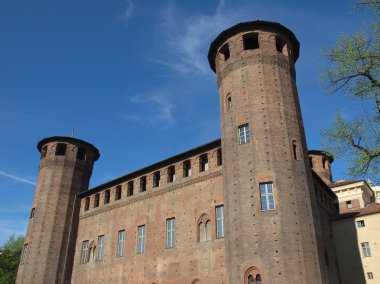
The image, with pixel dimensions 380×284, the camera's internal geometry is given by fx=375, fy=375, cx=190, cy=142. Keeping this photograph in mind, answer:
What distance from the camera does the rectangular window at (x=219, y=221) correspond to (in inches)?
714

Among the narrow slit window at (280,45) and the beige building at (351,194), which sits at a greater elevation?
the narrow slit window at (280,45)

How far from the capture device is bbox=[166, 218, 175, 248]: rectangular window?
20.0 metres

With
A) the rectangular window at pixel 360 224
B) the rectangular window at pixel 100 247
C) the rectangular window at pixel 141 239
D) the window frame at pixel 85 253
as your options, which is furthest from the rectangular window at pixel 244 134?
the window frame at pixel 85 253

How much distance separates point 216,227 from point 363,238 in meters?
8.93

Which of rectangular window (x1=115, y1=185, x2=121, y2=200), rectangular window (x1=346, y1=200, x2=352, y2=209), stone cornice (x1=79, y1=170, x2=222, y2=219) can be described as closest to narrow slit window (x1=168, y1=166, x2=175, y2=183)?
stone cornice (x1=79, y1=170, x2=222, y2=219)

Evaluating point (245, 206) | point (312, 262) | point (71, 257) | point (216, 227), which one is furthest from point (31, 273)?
point (312, 262)

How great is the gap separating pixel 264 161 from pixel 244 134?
187 centimetres

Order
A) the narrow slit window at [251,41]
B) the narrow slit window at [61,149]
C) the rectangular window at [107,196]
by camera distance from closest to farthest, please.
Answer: the narrow slit window at [251,41]
the rectangular window at [107,196]
the narrow slit window at [61,149]

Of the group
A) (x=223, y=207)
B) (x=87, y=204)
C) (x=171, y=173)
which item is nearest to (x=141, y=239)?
(x=171, y=173)

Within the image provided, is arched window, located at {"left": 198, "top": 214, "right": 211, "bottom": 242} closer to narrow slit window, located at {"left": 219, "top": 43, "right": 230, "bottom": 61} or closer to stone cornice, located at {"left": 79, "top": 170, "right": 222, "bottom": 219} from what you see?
stone cornice, located at {"left": 79, "top": 170, "right": 222, "bottom": 219}

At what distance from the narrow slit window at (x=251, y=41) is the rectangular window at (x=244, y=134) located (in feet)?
15.9

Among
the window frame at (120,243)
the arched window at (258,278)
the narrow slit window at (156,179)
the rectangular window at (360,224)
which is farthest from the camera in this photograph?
the narrow slit window at (156,179)

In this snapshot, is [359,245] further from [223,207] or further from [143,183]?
[143,183]

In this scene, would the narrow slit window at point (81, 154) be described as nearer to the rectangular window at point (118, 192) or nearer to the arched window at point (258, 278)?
the rectangular window at point (118, 192)
